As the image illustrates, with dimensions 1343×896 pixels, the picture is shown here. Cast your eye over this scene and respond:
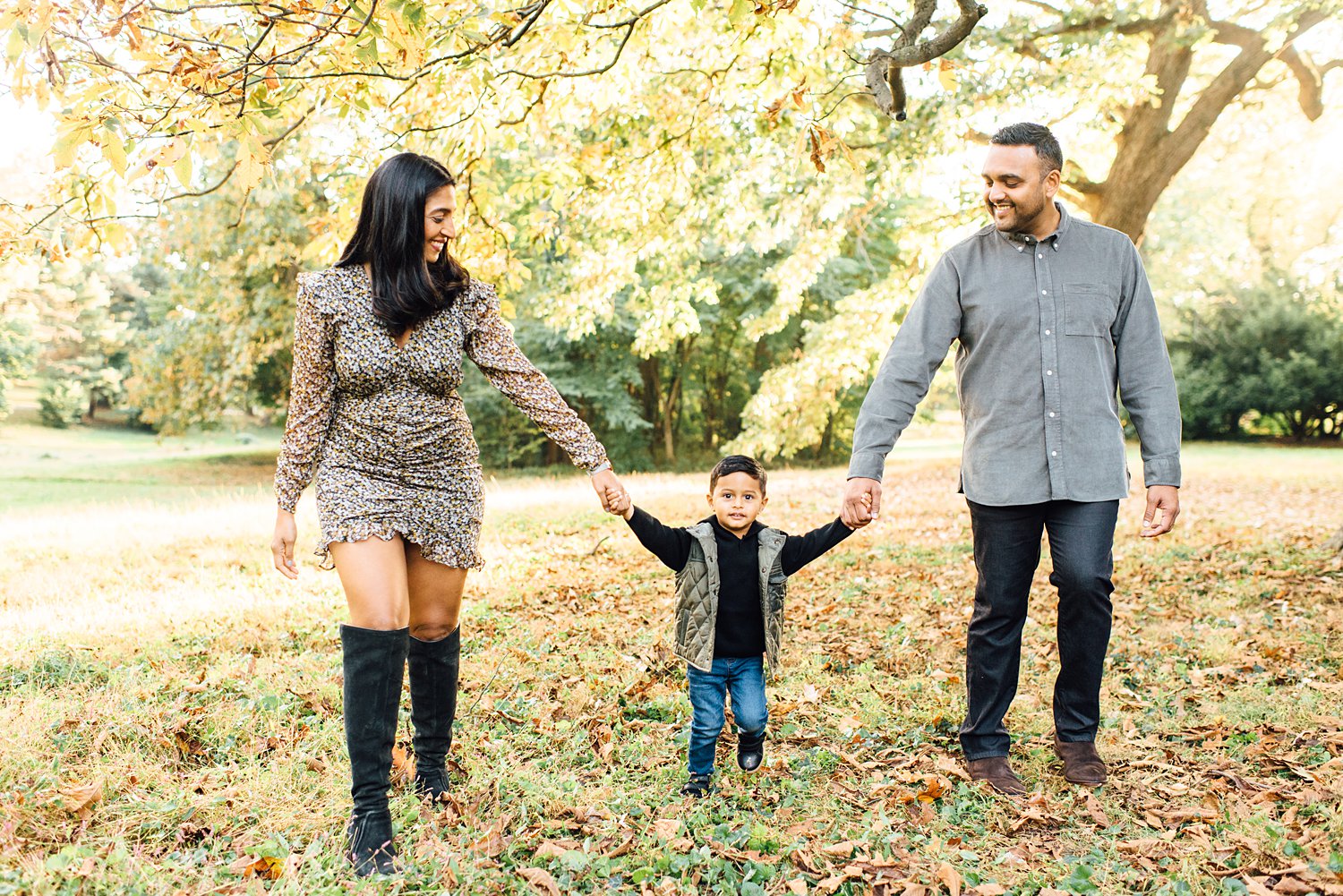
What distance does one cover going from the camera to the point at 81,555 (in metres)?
8.60

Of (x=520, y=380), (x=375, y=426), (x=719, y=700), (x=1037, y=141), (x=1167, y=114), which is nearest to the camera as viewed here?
(x=375, y=426)

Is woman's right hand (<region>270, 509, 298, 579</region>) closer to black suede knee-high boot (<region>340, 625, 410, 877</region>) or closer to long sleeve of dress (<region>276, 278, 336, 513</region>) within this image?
long sleeve of dress (<region>276, 278, 336, 513</region>)

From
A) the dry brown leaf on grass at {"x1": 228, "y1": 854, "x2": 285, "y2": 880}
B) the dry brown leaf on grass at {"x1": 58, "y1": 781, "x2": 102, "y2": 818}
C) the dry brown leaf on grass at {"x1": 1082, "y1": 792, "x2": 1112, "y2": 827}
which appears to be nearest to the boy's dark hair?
the dry brown leaf on grass at {"x1": 1082, "y1": 792, "x2": 1112, "y2": 827}

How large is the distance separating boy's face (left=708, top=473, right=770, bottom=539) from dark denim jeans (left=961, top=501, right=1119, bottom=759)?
88 cm

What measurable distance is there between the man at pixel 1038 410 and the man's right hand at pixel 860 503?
1 centimetres

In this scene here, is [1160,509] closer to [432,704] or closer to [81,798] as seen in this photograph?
[432,704]

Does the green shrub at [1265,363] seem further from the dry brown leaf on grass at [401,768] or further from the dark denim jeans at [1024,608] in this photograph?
the dry brown leaf on grass at [401,768]

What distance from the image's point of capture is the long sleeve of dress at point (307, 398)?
303 centimetres

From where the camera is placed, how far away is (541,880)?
2.90 metres

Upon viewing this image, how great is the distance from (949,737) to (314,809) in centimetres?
262

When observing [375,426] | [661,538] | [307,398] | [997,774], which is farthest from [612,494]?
[997,774]

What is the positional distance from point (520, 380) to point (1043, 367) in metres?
1.95

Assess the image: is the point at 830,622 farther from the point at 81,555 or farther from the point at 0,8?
the point at 81,555

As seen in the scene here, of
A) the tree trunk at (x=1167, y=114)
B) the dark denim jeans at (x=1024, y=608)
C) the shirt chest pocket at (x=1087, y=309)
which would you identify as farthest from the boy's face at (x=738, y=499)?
the tree trunk at (x=1167, y=114)
